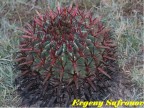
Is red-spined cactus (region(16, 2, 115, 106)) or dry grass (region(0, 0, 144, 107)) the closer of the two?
red-spined cactus (region(16, 2, 115, 106))

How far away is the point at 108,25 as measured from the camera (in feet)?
12.1

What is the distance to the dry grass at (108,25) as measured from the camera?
3.22m

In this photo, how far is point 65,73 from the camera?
2668 millimetres

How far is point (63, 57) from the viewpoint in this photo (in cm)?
259

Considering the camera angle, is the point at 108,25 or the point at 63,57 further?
the point at 108,25

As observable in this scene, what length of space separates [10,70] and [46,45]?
2.46 feet

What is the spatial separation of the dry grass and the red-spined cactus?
1.20 ft

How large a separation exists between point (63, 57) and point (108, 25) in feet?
3.94

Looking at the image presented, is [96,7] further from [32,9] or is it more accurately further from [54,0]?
[32,9]

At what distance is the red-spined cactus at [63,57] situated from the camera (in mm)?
2598

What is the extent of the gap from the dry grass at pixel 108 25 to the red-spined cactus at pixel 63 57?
1.20ft

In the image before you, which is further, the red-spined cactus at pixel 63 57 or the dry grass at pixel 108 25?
the dry grass at pixel 108 25

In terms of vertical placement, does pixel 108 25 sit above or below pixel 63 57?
above

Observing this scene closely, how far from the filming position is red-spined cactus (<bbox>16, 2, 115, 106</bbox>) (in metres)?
2.60
